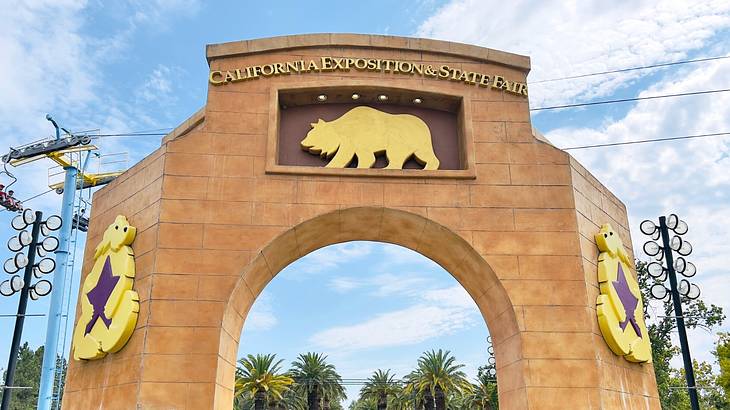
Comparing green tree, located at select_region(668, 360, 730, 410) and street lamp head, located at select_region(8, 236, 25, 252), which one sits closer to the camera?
street lamp head, located at select_region(8, 236, 25, 252)

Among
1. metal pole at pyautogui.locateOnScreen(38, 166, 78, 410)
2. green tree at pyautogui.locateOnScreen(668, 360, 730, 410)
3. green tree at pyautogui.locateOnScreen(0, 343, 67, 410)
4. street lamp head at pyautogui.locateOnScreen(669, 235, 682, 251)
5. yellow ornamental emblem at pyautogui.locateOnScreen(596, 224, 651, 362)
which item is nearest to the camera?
yellow ornamental emblem at pyautogui.locateOnScreen(596, 224, 651, 362)

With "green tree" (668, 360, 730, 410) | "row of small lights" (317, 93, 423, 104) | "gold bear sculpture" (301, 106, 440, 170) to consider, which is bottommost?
"green tree" (668, 360, 730, 410)

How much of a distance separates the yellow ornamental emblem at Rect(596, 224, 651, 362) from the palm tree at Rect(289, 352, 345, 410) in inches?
1503

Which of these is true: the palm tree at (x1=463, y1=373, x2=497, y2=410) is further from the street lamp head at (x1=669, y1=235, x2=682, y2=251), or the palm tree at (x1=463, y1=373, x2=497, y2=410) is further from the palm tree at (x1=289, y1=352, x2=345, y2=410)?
the street lamp head at (x1=669, y1=235, x2=682, y2=251)

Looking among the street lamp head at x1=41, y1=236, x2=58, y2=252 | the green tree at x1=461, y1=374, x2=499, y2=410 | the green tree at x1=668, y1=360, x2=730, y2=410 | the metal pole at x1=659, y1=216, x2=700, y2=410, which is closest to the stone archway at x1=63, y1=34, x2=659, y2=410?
the metal pole at x1=659, y1=216, x2=700, y2=410

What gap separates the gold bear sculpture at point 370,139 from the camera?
15727mm

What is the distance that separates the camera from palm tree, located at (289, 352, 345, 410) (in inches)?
2007

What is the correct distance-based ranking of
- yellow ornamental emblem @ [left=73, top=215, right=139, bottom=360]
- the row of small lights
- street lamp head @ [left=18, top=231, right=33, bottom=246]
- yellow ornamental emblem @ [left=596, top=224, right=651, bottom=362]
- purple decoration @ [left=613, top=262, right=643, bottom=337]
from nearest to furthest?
yellow ornamental emblem @ [left=73, top=215, right=139, bottom=360] < yellow ornamental emblem @ [left=596, top=224, right=651, bottom=362] < purple decoration @ [left=613, top=262, right=643, bottom=337] < the row of small lights < street lamp head @ [left=18, top=231, right=33, bottom=246]

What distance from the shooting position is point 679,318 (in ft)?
56.8

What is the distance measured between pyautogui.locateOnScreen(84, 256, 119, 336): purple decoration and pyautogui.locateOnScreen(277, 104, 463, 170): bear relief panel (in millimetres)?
4861

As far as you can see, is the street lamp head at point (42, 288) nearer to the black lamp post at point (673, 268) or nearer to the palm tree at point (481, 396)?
the black lamp post at point (673, 268)

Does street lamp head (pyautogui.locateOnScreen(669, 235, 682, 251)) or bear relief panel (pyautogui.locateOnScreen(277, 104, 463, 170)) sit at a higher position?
bear relief panel (pyautogui.locateOnScreen(277, 104, 463, 170))

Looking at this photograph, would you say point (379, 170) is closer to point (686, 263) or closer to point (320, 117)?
point (320, 117)

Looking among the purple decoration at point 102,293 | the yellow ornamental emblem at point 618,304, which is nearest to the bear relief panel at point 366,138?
the yellow ornamental emblem at point 618,304
